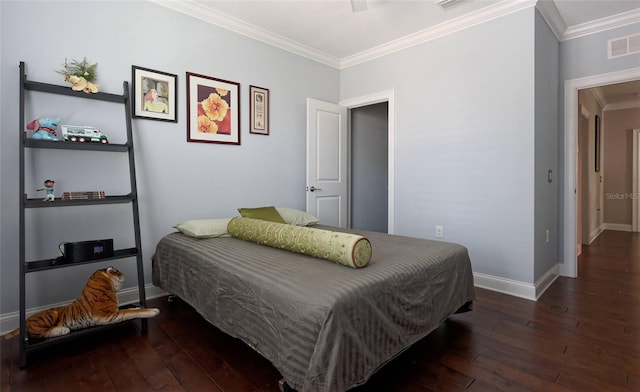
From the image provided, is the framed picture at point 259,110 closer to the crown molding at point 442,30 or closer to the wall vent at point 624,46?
the crown molding at point 442,30

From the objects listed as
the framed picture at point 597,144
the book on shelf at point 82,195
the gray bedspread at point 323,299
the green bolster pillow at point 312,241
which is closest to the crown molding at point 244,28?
the book on shelf at point 82,195

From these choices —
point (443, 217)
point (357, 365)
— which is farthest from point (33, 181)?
point (443, 217)

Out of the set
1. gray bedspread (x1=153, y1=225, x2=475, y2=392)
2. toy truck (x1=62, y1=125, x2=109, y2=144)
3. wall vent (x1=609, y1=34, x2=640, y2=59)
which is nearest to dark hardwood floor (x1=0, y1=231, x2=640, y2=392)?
gray bedspread (x1=153, y1=225, x2=475, y2=392)

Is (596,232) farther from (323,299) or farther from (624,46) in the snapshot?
(323,299)

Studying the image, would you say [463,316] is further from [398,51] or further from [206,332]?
[398,51]

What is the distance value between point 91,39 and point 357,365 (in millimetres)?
2921

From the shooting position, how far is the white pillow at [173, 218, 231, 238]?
2496 mm

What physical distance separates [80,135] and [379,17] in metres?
2.79

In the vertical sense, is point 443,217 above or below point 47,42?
below

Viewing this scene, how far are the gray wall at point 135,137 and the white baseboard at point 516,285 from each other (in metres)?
2.20

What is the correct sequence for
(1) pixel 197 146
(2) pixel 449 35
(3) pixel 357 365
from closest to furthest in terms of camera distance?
(3) pixel 357 365 < (1) pixel 197 146 < (2) pixel 449 35

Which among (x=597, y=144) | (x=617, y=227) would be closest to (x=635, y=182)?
(x=617, y=227)

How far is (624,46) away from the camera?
307 cm

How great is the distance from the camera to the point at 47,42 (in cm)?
229
